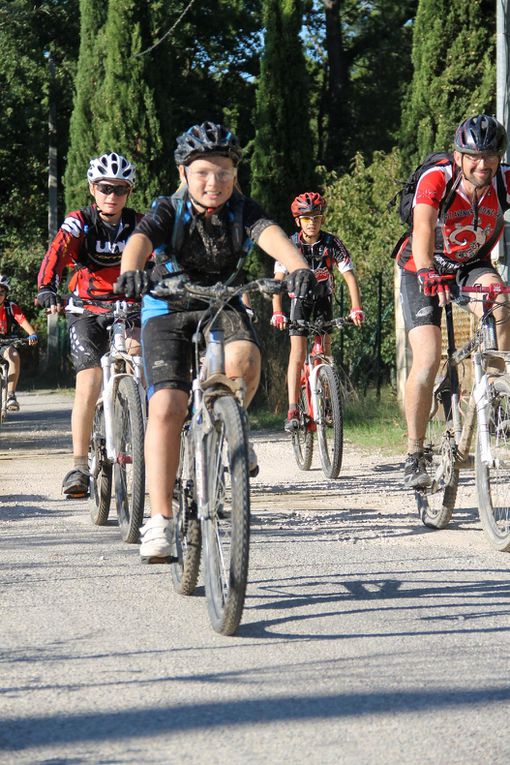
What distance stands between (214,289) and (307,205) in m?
6.05

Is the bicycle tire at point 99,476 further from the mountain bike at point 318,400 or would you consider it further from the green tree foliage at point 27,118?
the green tree foliage at point 27,118

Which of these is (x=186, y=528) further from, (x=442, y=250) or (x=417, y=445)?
(x=442, y=250)

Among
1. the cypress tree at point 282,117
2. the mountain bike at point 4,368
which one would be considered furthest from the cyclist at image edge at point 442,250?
the cypress tree at point 282,117

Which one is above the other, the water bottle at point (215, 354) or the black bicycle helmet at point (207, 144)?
the black bicycle helmet at point (207, 144)

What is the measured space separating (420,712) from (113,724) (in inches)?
32.1

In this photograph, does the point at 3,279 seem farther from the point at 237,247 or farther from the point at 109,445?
the point at 237,247

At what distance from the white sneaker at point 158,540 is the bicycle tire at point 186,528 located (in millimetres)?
58

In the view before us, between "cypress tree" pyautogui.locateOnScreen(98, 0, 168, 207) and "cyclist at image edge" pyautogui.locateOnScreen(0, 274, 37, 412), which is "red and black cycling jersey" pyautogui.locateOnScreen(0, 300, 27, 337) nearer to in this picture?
"cyclist at image edge" pyautogui.locateOnScreen(0, 274, 37, 412)

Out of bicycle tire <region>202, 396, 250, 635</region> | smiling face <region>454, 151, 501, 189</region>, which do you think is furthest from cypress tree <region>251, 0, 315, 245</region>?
bicycle tire <region>202, 396, 250, 635</region>

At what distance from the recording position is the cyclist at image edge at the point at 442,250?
22.0 ft

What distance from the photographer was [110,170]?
305 inches

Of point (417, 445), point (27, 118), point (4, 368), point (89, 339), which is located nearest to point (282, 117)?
point (4, 368)

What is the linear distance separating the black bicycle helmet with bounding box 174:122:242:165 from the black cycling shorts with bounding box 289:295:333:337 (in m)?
5.38

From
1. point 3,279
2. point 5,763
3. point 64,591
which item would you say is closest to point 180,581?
point 64,591
